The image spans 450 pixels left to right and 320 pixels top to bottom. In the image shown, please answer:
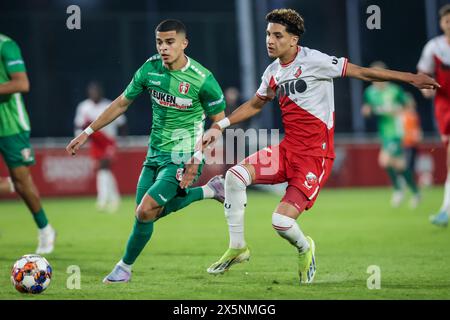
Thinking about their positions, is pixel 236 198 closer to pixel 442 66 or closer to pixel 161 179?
pixel 161 179

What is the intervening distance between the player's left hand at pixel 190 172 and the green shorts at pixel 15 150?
2787 mm

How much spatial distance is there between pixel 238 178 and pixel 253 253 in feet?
7.74

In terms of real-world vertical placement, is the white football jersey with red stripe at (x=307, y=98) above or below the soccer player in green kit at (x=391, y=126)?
above

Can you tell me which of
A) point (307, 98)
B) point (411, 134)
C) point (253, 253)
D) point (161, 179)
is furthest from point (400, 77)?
point (411, 134)

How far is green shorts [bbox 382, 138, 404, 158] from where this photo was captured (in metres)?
17.0

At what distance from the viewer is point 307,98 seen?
25.5 ft

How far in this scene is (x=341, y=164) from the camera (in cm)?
2197

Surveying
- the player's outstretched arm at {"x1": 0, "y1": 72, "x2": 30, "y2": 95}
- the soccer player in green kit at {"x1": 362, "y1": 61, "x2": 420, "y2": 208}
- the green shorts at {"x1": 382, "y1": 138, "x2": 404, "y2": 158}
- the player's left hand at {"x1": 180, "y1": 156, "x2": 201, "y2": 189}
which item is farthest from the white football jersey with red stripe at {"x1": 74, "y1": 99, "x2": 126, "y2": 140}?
the player's left hand at {"x1": 180, "y1": 156, "x2": 201, "y2": 189}

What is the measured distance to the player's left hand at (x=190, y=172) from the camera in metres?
7.59

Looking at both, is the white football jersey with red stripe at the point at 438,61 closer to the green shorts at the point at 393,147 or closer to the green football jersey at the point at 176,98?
the green football jersey at the point at 176,98

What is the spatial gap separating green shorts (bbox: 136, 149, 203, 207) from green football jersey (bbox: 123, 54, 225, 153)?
0.13 meters

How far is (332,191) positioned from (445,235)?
958 cm

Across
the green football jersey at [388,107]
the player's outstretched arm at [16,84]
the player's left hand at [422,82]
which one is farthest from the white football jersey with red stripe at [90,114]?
the player's left hand at [422,82]
